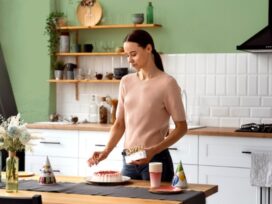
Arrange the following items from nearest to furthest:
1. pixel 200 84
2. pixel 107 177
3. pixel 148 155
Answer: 1. pixel 107 177
2. pixel 148 155
3. pixel 200 84

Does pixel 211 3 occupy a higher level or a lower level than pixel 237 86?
higher

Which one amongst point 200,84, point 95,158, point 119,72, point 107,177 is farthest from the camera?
point 119,72

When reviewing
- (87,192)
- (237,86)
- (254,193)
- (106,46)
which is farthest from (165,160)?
(106,46)

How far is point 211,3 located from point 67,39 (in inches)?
57.3

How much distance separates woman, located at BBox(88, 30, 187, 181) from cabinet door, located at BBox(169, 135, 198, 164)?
154 cm

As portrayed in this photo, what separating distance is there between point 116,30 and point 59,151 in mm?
1297

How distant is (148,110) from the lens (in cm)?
376

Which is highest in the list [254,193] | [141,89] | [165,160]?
[141,89]

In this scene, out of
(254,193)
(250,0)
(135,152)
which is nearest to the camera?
(135,152)

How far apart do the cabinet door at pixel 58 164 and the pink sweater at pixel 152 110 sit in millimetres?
2105

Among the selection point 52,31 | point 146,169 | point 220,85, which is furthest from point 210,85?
point 146,169

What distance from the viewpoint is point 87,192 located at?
3262 mm

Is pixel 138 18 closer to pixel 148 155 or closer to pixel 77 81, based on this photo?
pixel 77 81

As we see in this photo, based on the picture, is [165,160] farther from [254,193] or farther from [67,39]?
[67,39]
